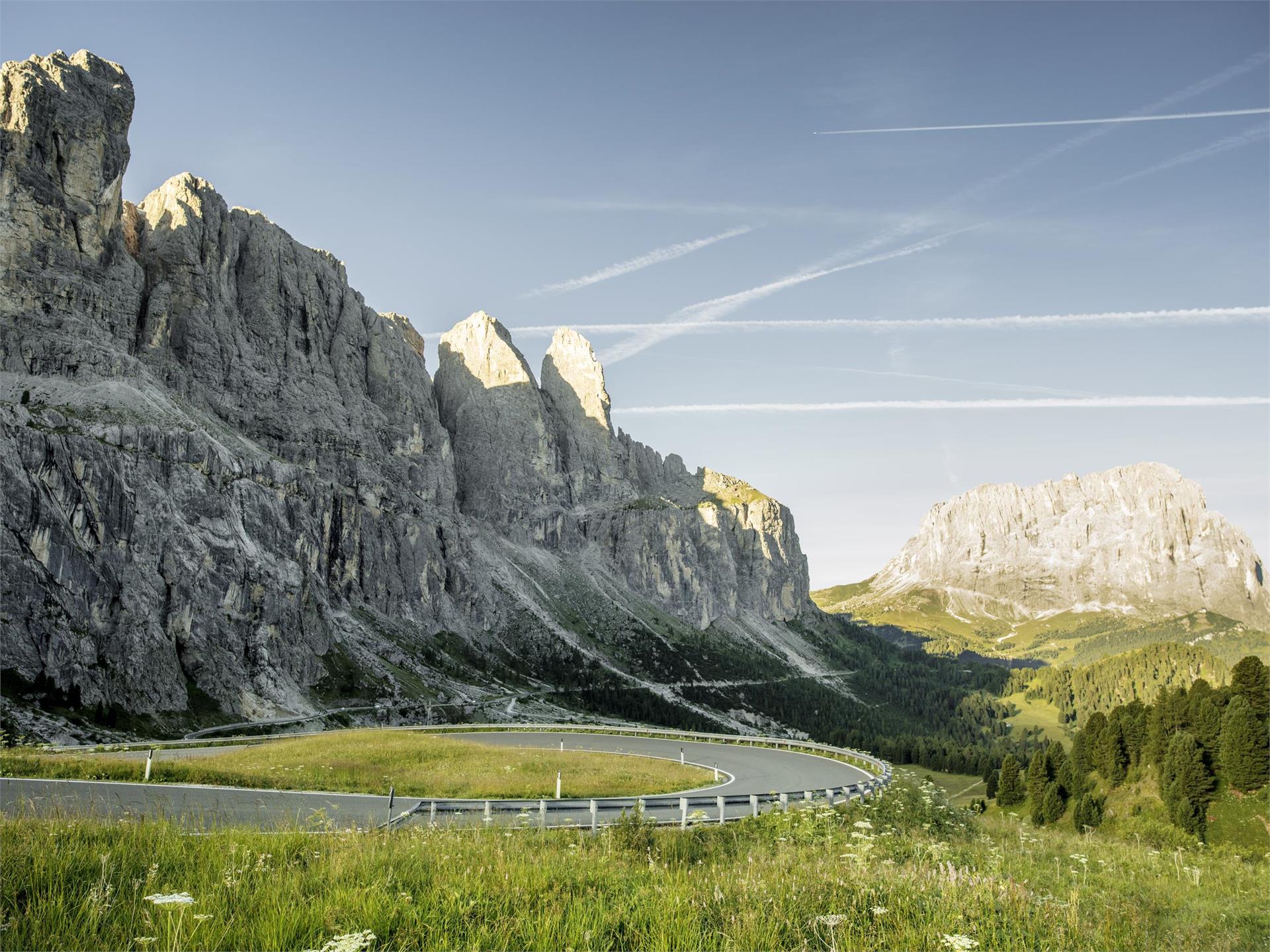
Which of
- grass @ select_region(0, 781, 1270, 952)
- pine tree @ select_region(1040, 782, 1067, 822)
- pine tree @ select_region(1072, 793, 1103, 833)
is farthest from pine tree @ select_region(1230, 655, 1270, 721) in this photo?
grass @ select_region(0, 781, 1270, 952)

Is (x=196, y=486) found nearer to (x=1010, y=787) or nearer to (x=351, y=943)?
(x=351, y=943)

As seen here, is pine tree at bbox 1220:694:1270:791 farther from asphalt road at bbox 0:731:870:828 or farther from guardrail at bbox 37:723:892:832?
asphalt road at bbox 0:731:870:828

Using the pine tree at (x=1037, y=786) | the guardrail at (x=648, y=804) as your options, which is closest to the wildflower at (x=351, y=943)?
the guardrail at (x=648, y=804)

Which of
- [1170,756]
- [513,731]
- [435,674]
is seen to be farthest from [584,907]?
[435,674]

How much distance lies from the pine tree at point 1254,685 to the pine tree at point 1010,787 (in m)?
32.2

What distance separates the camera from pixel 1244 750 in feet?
242

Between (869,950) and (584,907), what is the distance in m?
2.66

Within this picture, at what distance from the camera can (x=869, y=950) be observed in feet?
21.7

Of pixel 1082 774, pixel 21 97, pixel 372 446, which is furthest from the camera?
pixel 372 446

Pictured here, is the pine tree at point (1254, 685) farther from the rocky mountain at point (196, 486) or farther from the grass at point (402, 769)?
the rocky mountain at point (196, 486)

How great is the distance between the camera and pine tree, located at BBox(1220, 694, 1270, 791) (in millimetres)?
71812

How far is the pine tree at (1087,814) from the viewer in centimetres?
8244

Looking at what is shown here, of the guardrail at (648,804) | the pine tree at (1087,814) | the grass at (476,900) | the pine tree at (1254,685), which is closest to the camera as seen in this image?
the grass at (476,900)

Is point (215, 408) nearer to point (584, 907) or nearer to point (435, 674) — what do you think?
point (435, 674)
